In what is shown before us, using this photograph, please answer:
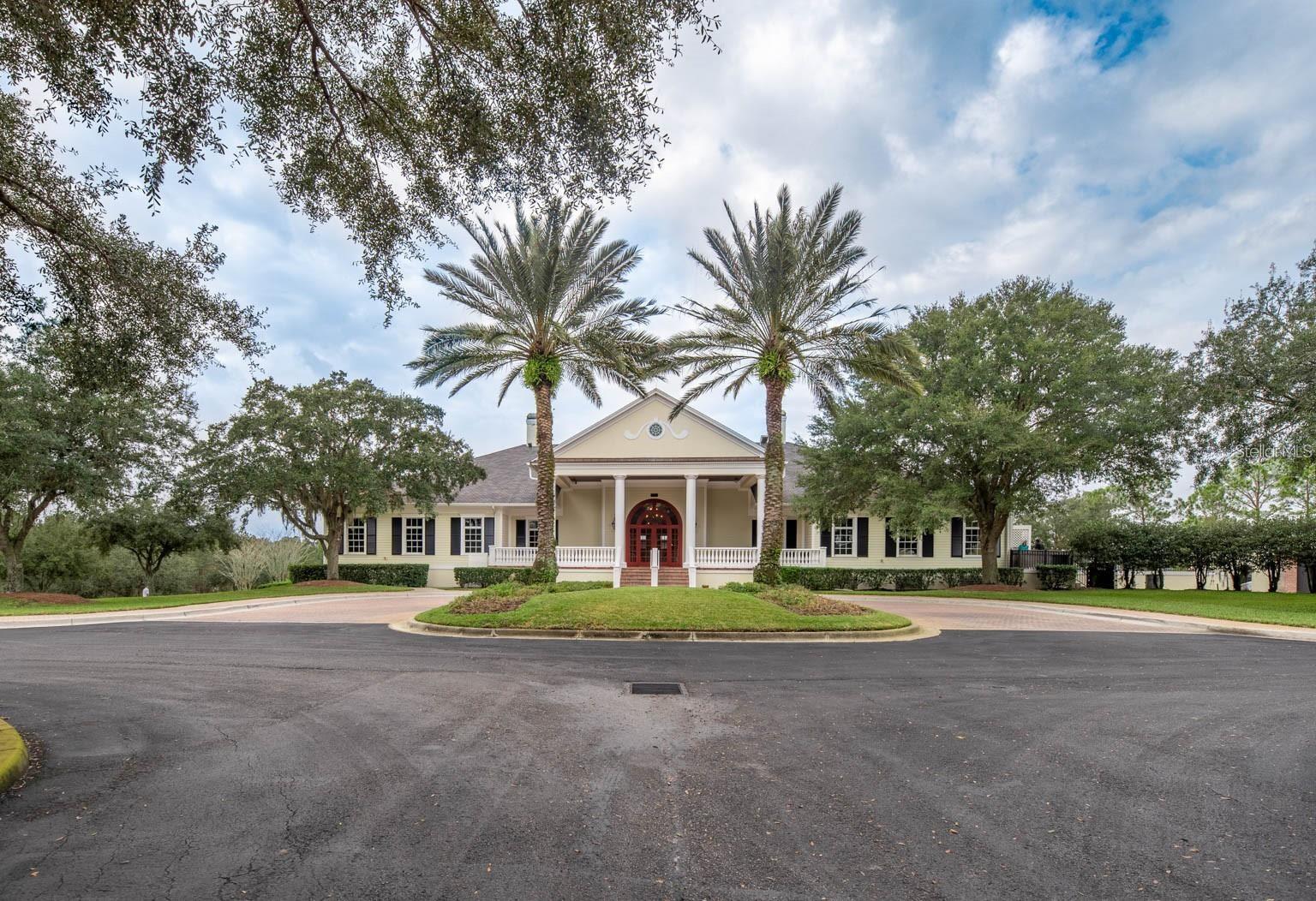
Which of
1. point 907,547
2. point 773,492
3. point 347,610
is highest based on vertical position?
point 773,492

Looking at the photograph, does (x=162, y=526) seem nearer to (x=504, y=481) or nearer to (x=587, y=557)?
(x=504, y=481)

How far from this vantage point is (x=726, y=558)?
26812 mm

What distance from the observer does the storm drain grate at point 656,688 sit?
8539 mm

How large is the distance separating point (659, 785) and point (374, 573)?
28990mm

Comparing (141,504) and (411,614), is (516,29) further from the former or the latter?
(141,504)

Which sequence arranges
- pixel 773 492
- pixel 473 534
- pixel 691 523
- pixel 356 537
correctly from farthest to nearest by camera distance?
pixel 356 537, pixel 473 534, pixel 691 523, pixel 773 492

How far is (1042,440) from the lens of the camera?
2280 cm

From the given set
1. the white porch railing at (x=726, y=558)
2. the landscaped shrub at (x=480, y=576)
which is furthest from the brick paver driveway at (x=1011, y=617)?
the landscaped shrub at (x=480, y=576)

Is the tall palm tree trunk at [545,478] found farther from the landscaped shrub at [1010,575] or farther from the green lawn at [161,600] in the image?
the landscaped shrub at [1010,575]

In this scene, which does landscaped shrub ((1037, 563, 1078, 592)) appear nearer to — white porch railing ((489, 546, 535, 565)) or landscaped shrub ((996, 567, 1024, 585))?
landscaped shrub ((996, 567, 1024, 585))

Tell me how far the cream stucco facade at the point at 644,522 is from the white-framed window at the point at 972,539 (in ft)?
0.29

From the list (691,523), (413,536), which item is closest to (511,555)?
(413,536)

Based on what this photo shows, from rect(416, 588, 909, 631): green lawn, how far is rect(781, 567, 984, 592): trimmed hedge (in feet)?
44.9

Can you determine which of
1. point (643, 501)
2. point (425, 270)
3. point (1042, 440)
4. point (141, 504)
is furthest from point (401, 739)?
point (141, 504)
